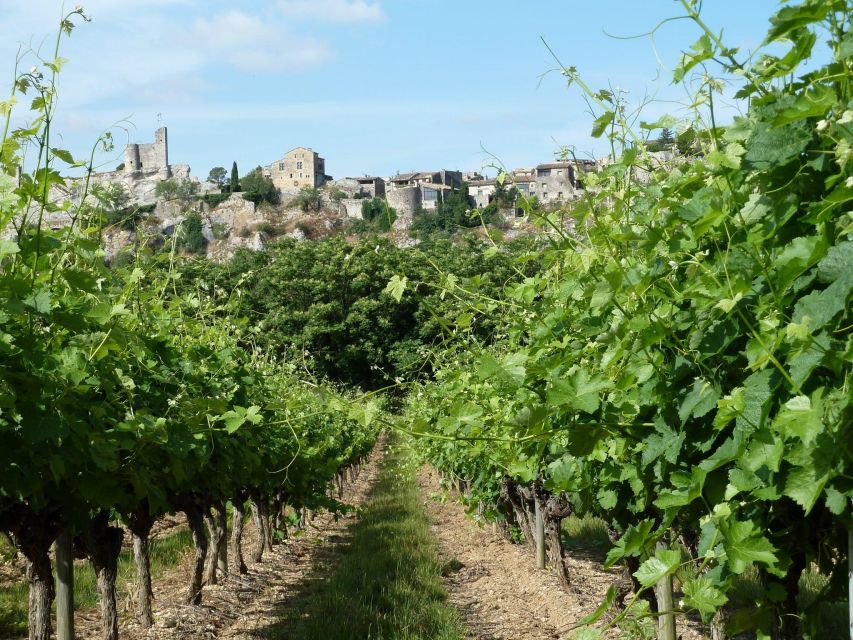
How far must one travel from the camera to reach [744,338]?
251 cm

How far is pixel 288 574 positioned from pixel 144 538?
455 cm

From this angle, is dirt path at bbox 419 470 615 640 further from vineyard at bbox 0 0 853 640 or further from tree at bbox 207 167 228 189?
tree at bbox 207 167 228 189

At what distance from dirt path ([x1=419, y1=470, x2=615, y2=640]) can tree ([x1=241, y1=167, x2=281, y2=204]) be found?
115898mm

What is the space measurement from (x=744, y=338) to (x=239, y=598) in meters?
8.72

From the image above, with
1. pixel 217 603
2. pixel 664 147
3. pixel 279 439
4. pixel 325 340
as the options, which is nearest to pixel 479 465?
pixel 279 439

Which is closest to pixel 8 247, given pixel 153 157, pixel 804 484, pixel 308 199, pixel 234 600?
pixel 804 484

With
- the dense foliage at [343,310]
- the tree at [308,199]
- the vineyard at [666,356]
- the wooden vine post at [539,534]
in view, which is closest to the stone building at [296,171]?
the tree at [308,199]

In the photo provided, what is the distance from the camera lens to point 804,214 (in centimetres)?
221

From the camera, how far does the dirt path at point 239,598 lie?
820 cm

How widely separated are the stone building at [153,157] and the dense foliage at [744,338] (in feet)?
480

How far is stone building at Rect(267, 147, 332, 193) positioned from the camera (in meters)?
139

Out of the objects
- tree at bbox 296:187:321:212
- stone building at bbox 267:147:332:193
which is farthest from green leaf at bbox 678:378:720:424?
stone building at bbox 267:147:332:193

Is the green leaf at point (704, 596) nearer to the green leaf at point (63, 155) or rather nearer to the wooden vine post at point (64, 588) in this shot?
the green leaf at point (63, 155)

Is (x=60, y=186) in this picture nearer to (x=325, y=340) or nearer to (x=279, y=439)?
(x=279, y=439)
